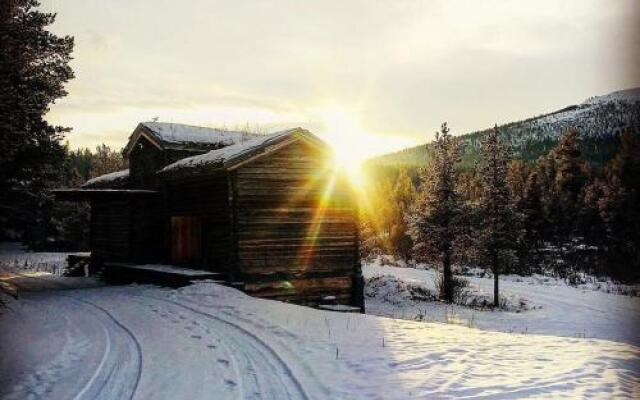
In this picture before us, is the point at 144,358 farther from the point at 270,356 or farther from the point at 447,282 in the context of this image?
the point at 447,282

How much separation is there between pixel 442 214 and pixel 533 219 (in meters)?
28.0

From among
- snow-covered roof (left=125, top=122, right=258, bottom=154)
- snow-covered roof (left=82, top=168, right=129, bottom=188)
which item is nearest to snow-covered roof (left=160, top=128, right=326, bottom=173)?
snow-covered roof (left=125, top=122, right=258, bottom=154)

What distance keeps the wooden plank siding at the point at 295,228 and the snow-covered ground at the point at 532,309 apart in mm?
3762

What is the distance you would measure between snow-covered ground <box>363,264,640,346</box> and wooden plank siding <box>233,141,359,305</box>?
3762 mm

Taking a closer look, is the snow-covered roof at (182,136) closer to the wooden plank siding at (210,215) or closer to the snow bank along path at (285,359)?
the wooden plank siding at (210,215)

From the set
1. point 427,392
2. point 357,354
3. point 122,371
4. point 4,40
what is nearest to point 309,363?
point 357,354

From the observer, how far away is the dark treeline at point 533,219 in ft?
95.6

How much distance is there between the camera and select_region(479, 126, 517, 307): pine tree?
1153 inches

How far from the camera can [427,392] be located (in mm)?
6941

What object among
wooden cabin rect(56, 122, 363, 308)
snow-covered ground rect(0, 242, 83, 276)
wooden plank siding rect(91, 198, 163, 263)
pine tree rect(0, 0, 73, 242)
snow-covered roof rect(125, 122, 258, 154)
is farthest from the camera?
snow-covered ground rect(0, 242, 83, 276)

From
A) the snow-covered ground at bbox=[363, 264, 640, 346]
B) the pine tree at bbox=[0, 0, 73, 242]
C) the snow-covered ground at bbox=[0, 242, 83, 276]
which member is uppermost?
the pine tree at bbox=[0, 0, 73, 242]

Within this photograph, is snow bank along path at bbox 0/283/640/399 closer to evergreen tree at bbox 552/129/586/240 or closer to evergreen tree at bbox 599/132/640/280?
evergreen tree at bbox 599/132/640/280

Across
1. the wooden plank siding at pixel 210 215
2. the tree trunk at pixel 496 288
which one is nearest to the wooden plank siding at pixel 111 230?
the wooden plank siding at pixel 210 215

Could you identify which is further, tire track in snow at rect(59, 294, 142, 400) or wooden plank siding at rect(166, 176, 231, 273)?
wooden plank siding at rect(166, 176, 231, 273)
